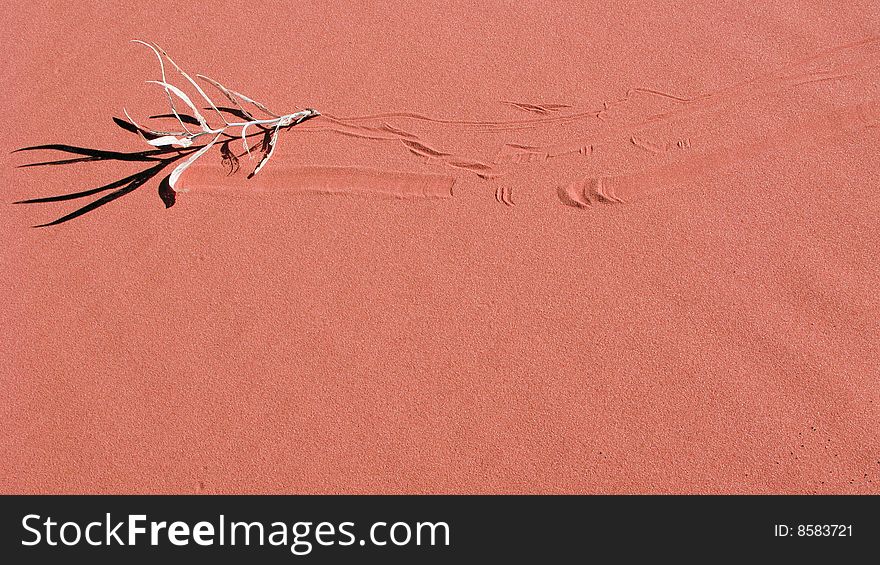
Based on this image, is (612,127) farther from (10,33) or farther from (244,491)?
(10,33)

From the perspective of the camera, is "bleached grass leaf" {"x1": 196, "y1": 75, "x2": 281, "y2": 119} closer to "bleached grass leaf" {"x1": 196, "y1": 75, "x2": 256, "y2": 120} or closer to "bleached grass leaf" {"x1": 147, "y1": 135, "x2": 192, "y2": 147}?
"bleached grass leaf" {"x1": 196, "y1": 75, "x2": 256, "y2": 120}

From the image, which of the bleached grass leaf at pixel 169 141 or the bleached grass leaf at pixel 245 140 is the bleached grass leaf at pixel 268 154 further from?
the bleached grass leaf at pixel 169 141

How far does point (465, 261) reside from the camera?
2465 mm

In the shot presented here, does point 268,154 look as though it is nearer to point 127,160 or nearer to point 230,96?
point 230,96

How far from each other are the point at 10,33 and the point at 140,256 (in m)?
1.34

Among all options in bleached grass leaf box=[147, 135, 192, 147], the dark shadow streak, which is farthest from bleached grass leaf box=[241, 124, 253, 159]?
bleached grass leaf box=[147, 135, 192, 147]

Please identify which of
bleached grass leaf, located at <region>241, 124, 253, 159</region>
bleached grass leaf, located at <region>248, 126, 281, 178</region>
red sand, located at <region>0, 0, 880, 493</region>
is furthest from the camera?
bleached grass leaf, located at <region>248, 126, 281, 178</region>

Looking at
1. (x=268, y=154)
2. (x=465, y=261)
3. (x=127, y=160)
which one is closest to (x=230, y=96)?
(x=268, y=154)

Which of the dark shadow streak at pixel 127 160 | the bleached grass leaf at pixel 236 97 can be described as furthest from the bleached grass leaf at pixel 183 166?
the bleached grass leaf at pixel 236 97

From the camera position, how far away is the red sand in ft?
7.07

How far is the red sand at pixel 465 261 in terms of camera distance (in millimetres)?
2156

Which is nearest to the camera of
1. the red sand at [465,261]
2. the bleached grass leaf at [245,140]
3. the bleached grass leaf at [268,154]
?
the red sand at [465,261]

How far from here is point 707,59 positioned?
2893 mm

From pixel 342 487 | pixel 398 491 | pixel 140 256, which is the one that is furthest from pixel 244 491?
pixel 140 256
